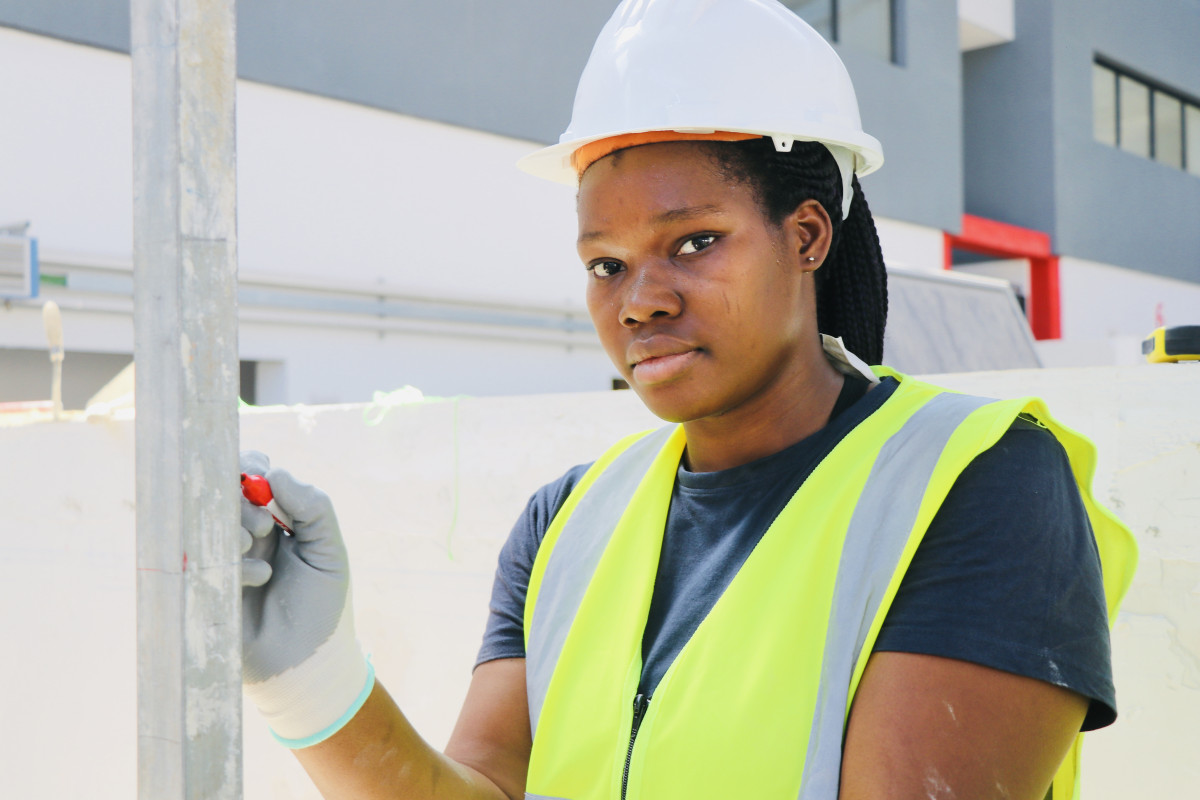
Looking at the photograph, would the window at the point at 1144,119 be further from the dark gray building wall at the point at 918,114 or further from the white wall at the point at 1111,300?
the dark gray building wall at the point at 918,114

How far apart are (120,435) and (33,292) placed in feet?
8.11

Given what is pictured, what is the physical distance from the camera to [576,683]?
1098 mm

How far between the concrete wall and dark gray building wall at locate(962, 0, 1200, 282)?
398 inches

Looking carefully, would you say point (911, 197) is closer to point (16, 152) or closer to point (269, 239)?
point (269, 239)

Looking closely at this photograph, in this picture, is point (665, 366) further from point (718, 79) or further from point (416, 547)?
point (416, 547)

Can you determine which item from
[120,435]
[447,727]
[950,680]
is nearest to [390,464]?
[447,727]

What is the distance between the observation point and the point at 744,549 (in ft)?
3.43

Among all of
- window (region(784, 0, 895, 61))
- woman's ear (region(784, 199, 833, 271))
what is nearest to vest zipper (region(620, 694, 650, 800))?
woman's ear (region(784, 199, 833, 271))

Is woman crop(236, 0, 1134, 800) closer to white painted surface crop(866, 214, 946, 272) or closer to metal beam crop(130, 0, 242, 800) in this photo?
metal beam crop(130, 0, 242, 800)

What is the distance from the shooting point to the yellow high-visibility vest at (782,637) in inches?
35.1

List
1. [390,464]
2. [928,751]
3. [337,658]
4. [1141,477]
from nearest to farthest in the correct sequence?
[928,751] → [337,658] → [1141,477] → [390,464]

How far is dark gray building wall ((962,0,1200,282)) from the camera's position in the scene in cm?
1089

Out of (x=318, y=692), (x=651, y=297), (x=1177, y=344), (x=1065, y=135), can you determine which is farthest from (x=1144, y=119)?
(x=318, y=692)

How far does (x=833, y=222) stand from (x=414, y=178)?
5603 millimetres
